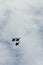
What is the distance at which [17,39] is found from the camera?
58.2 metres

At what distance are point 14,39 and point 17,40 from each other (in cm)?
141

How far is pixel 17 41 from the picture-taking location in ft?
186

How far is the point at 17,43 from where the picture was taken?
187ft

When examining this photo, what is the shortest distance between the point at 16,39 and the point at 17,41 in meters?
1.51

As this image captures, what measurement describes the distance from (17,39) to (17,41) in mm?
1732

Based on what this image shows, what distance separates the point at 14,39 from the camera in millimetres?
59406

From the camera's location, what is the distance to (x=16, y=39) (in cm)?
5784

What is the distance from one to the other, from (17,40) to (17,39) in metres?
0.73

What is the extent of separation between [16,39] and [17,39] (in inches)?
19.2

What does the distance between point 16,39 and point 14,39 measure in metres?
1.78

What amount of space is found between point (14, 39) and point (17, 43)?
298 cm

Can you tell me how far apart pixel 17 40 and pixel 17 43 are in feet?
6.43

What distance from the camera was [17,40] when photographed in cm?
5875
